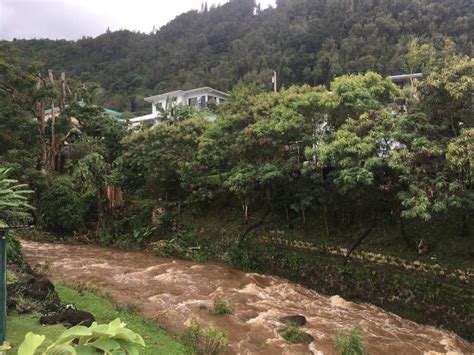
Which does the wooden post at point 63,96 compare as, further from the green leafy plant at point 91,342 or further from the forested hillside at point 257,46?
the green leafy plant at point 91,342

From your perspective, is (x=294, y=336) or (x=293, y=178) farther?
(x=293, y=178)

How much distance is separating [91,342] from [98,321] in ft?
22.5

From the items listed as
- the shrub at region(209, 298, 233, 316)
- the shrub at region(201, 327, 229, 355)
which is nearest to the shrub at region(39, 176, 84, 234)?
the shrub at region(209, 298, 233, 316)

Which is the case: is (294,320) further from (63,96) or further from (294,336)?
(63,96)

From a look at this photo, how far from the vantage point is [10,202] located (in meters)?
6.36

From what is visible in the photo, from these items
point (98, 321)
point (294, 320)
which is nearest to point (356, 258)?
point (294, 320)

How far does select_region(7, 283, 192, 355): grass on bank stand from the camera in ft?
22.1

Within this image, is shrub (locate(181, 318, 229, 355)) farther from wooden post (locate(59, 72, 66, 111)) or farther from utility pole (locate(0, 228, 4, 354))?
wooden post (locate(59, 72, 66, 111))

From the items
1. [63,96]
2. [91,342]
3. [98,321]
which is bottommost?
[98,321]

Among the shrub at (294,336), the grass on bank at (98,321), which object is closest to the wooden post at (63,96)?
the grass on bank at (98,321)

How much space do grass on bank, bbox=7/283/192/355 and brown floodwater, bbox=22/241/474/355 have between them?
78cm

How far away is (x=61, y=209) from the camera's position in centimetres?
2081

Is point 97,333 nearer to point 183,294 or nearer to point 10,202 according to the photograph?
point 10,202

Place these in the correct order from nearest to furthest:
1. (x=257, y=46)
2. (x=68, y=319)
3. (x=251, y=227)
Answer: (x=68, y=319), (x=251, y=227), (x=257, y=46)
